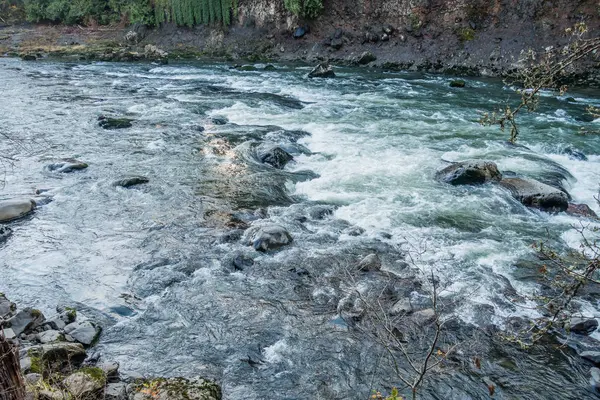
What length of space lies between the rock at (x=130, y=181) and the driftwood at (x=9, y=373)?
8.83 metres

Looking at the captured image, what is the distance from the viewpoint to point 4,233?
1011cm

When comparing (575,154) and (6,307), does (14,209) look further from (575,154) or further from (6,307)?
(575,154)

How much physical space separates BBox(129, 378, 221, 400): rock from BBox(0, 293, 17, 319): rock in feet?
9.19

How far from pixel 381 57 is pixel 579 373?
28629mm

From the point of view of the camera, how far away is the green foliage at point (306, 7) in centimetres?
3603

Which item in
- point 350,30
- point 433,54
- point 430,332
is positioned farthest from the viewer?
point 350,30

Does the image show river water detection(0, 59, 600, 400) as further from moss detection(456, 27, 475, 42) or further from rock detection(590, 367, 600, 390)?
moss detection(456, 27, 475, 42)

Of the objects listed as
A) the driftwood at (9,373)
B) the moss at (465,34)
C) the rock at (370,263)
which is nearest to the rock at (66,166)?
the rock at (370,263)

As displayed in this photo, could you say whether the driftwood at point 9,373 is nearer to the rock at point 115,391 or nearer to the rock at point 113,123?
the rock at point 115,391

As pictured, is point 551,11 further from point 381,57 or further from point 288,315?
point 288,315

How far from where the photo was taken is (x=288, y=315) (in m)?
7.68

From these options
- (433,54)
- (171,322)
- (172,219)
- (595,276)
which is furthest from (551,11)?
(171,322)

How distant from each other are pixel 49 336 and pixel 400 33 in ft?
103

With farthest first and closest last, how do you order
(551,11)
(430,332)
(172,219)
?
(551,11)
(172,219)
(430,332)
